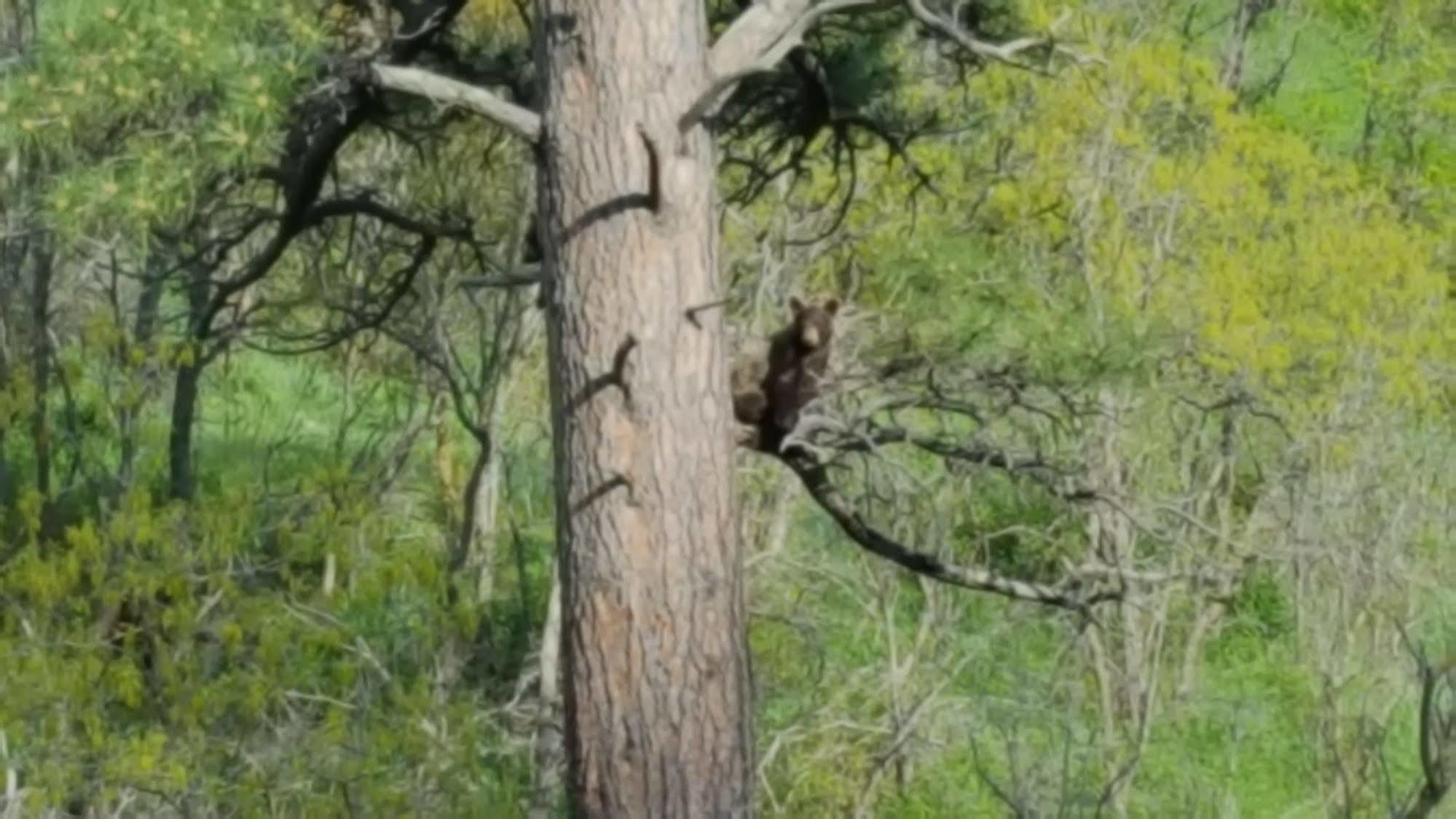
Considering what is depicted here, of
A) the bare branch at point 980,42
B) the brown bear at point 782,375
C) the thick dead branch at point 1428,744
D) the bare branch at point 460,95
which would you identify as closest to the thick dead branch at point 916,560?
the brown bear at point 782,375

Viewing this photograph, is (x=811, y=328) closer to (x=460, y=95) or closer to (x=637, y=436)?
(x=637, y=436)

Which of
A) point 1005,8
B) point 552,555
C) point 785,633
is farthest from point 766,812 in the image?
point 1005,8

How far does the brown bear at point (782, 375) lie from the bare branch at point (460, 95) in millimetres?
1237

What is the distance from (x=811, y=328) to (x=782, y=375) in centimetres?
17

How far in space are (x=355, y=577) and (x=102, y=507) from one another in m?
1.46

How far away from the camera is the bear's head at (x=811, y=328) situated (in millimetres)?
7953

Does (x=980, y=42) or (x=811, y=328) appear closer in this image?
(x=980, y=42)

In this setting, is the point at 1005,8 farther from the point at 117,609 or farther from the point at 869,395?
the point at 117,609

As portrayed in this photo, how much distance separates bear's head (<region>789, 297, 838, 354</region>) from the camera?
313 inches

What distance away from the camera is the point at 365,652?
34.6 feet

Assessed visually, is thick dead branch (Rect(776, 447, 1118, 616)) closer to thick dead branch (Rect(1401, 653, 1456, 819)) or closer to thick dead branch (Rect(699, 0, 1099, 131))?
thick dead branch (Rect(1401, 653, 1456, 819))

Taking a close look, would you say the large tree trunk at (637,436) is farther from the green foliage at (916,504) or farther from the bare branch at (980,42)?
the green foliage at (916,504)

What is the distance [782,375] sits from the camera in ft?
26.2

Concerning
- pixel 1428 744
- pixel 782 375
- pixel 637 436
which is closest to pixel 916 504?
pixel 782 375
